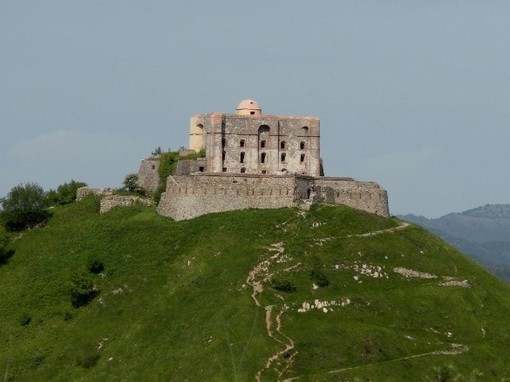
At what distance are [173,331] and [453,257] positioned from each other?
30617 millimetres

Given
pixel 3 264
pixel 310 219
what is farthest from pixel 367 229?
pixel 3 264

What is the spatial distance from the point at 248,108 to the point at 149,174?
13.2 metres

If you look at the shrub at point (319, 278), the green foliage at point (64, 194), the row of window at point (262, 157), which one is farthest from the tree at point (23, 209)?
the shrub at point (319, 278)

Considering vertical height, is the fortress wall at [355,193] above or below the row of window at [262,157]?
below

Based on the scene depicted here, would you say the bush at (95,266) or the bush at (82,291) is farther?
the bush at (95,266)

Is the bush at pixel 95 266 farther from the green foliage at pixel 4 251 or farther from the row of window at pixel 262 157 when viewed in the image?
the row of window at pixel 262 157

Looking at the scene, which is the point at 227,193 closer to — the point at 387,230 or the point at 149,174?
the point at 387,230

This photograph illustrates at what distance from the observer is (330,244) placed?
119938mm

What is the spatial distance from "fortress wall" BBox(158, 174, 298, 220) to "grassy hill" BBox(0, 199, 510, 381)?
6.20 ft

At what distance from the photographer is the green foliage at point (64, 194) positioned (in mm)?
147500

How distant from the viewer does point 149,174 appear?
143125mm

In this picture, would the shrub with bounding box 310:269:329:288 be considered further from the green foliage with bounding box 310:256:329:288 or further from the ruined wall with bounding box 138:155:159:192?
the ruined wall with bounding box 138:155:159:192

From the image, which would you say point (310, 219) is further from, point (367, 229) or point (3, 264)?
point (3, 264)

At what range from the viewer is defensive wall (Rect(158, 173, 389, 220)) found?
12794 centimetres
